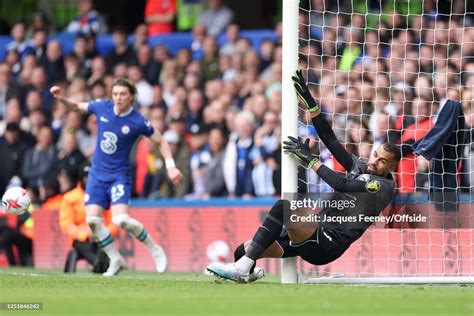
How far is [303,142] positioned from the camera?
12297 millimetres

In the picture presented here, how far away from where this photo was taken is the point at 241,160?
17656mm

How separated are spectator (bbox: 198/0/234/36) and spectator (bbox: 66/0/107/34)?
2.15 meters

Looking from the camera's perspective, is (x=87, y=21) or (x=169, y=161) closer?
(x=169, y=161)

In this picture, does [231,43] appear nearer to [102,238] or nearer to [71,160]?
[71,160]

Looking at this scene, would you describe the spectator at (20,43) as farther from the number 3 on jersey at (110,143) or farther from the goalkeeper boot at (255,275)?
the goalkeeper boot at (255,275)

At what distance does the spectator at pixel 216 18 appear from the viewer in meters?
22.2

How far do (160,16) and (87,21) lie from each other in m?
1.45

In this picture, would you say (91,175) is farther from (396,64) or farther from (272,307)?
(272,307)

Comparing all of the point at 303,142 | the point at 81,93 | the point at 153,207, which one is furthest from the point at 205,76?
the point at 303,142

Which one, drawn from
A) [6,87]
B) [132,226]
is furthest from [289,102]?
[6,87]

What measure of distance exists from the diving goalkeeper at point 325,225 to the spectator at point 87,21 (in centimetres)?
1175

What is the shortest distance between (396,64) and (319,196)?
141 inches

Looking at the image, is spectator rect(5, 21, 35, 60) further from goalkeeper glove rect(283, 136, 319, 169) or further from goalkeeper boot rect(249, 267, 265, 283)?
goalkeeper boot rect(249, 267, 265, 283)

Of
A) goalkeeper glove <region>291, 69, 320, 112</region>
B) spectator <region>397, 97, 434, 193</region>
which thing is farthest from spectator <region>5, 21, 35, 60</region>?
goalkeeper glove <region>291, 69, 320, 112</region>
